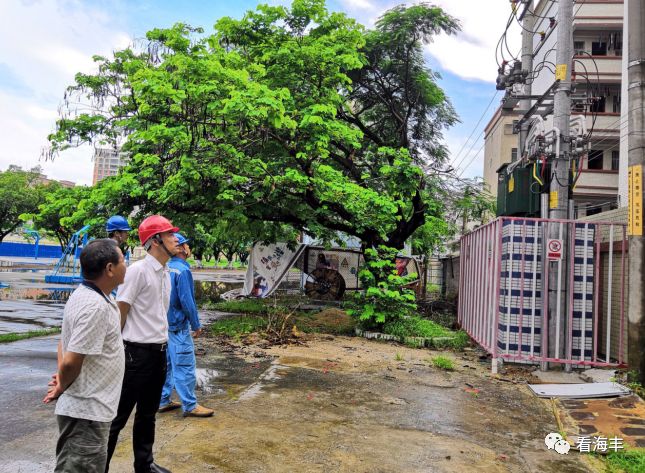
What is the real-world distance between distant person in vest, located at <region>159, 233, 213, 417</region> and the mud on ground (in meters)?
0.25

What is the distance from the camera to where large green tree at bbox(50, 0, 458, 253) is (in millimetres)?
8516

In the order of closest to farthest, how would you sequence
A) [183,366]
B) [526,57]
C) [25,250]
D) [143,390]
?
[143,390], [183,366], [526,57], [25,250]

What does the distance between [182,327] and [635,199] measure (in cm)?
587

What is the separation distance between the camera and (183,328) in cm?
487

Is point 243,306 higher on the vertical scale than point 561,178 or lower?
lower

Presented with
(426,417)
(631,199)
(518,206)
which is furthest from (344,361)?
(631,199)

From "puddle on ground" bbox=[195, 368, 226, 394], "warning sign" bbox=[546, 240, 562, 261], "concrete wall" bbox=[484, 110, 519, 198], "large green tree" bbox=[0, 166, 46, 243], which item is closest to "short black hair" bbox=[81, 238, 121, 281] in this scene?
"puddle on ground" bbox=[195, 368, 226, 394]

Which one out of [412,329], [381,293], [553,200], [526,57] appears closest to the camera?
[553,200]

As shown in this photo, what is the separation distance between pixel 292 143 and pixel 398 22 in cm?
534

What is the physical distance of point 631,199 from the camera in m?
6.45

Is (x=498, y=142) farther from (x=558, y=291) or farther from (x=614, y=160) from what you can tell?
(x=558, y=291)

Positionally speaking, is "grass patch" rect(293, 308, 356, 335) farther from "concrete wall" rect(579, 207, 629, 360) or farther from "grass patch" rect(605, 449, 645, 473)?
"grass patch" rect(605, 449, 645, 473)

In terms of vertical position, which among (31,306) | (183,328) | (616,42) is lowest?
(31,306)

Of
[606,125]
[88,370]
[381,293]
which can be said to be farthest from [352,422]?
[606,125]
